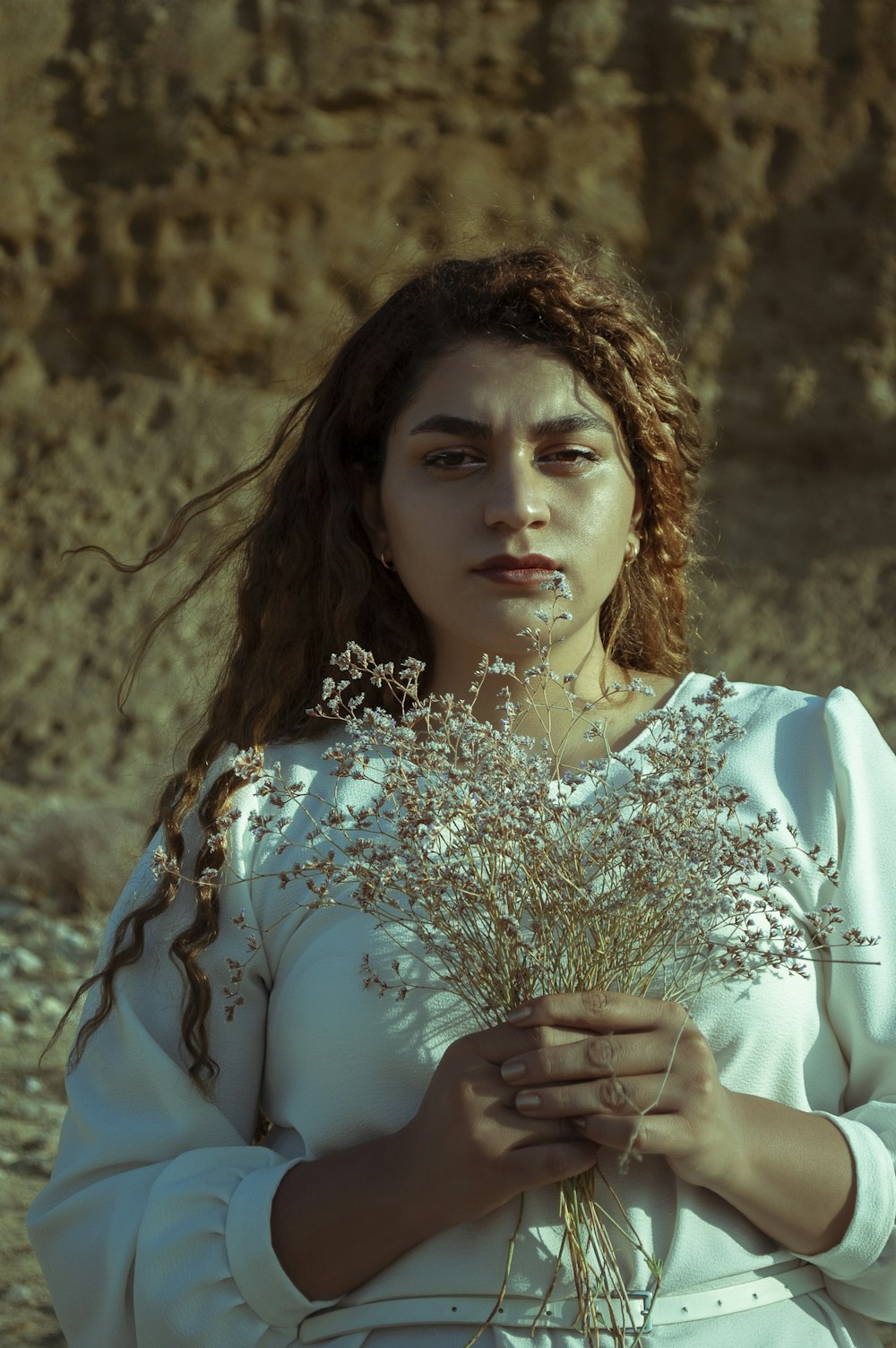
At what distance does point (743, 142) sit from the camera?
5.54m

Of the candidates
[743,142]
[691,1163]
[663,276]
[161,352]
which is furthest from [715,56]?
[691,1163]

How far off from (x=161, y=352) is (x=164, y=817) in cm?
411

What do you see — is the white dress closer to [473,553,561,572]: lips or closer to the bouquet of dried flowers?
the bouquet of dried flowers

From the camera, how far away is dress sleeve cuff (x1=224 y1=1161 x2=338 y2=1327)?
5.79 ft

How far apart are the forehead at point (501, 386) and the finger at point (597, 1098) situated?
899 millimetres

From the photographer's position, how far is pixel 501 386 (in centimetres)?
213

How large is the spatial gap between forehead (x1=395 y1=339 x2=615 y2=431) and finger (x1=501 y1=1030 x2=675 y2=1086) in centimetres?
86

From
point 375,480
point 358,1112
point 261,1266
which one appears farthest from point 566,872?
point 375,480

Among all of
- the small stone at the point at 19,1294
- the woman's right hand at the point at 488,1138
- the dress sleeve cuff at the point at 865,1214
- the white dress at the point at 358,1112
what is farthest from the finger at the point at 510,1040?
the small stone at the point at 19,1294

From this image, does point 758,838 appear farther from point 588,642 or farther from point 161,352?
point 161,352

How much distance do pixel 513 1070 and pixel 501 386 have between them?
3.10 feet

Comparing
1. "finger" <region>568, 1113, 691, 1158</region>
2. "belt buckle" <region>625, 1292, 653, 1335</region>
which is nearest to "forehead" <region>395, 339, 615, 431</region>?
"finger" <region>568, 1113, 691, 1158</region>

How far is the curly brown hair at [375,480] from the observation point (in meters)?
2.21

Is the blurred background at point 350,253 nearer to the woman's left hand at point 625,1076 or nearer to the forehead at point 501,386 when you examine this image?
the forehead at point 501,386
